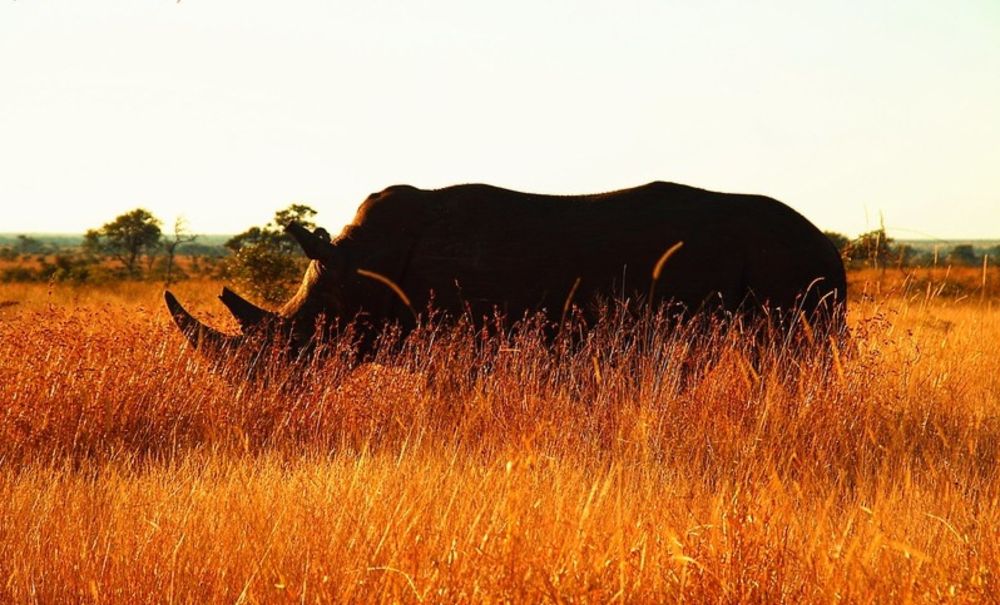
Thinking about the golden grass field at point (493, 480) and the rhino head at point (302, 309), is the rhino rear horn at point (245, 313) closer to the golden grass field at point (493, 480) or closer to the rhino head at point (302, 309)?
the rhino head at point (302, 309)

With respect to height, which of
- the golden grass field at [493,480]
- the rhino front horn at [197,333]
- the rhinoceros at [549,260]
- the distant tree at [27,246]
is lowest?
the distant tree at [27,246]

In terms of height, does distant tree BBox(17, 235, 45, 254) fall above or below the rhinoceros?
below

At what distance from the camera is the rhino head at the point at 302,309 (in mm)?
6887

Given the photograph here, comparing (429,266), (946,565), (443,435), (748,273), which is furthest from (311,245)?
(946,565)

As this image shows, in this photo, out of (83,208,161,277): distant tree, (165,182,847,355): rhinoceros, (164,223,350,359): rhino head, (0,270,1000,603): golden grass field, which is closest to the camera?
(0,270,1000,603): golden grass field

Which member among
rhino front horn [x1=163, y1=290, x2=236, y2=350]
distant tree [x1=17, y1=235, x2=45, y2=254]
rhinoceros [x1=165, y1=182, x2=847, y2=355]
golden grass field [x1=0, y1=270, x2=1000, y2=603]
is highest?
rhinoceros [x1=165, y1=182, x2=847, y2=355]

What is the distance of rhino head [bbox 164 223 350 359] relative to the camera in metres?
6.89

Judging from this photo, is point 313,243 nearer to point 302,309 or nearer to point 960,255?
point 302,309

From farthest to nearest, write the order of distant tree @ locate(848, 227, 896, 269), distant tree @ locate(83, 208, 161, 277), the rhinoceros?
distant tree @ locate(83, 208, 161, 277) → the rhinoceros → distant tree @ locate(848, 227, 896, 269)

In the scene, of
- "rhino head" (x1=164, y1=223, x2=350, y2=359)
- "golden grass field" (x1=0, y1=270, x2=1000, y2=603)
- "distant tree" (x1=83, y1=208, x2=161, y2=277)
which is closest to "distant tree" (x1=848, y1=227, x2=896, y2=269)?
"golden grass field" (x1=0, y1=270, x2=1000, y2=603)

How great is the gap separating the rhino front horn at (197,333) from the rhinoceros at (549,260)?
0.01 m

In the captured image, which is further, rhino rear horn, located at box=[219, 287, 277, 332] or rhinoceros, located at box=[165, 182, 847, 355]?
rhino rear horn, located at box=[219, 287, 277, 332]

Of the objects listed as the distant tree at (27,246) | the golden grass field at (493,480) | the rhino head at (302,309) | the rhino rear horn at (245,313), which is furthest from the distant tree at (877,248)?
the distant tree at (27,246)

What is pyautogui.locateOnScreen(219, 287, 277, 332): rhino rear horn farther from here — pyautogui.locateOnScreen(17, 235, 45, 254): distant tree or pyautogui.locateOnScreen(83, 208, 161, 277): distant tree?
pyautogui.locateOnScreen(17, 235, 45, 254): distant tree
